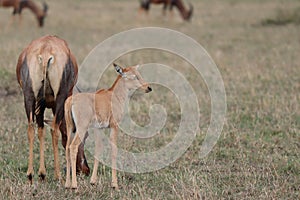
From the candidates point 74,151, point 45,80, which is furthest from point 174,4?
point 74,151

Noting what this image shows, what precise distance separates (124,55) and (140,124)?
6157 millimetres

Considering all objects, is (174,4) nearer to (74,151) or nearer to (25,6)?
(25,6)

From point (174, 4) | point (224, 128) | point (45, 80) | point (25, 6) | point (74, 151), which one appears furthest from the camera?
point (174, 4)

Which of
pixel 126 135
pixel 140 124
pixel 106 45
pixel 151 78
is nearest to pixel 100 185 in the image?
pixel 126 135

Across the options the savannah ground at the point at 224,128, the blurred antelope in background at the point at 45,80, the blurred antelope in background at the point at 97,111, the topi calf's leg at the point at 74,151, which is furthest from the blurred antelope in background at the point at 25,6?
the topi calf's leg at the point at 74,151

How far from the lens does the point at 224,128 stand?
8414 millimetres

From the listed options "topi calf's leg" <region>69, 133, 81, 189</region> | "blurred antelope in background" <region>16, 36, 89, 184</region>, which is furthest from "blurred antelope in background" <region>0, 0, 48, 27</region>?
"topi calf's leg" <region>69, 133, 81, 189</region>

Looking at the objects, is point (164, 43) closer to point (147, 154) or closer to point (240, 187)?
point (147, 154)

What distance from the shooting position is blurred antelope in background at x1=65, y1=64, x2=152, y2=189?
18.8 feet

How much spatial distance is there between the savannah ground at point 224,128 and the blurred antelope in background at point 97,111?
339mm

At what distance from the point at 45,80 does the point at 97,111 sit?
57cm

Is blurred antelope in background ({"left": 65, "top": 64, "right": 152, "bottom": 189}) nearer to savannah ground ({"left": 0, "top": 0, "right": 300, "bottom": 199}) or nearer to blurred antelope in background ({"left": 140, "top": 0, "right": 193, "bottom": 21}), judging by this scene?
savannah ground ({"left": 0, "top": 0, "right": 300, "bottom": 199})

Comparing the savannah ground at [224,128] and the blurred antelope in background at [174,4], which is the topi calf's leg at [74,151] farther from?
the blurred antelope in background at [174,4]

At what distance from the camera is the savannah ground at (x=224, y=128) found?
19.5ft
